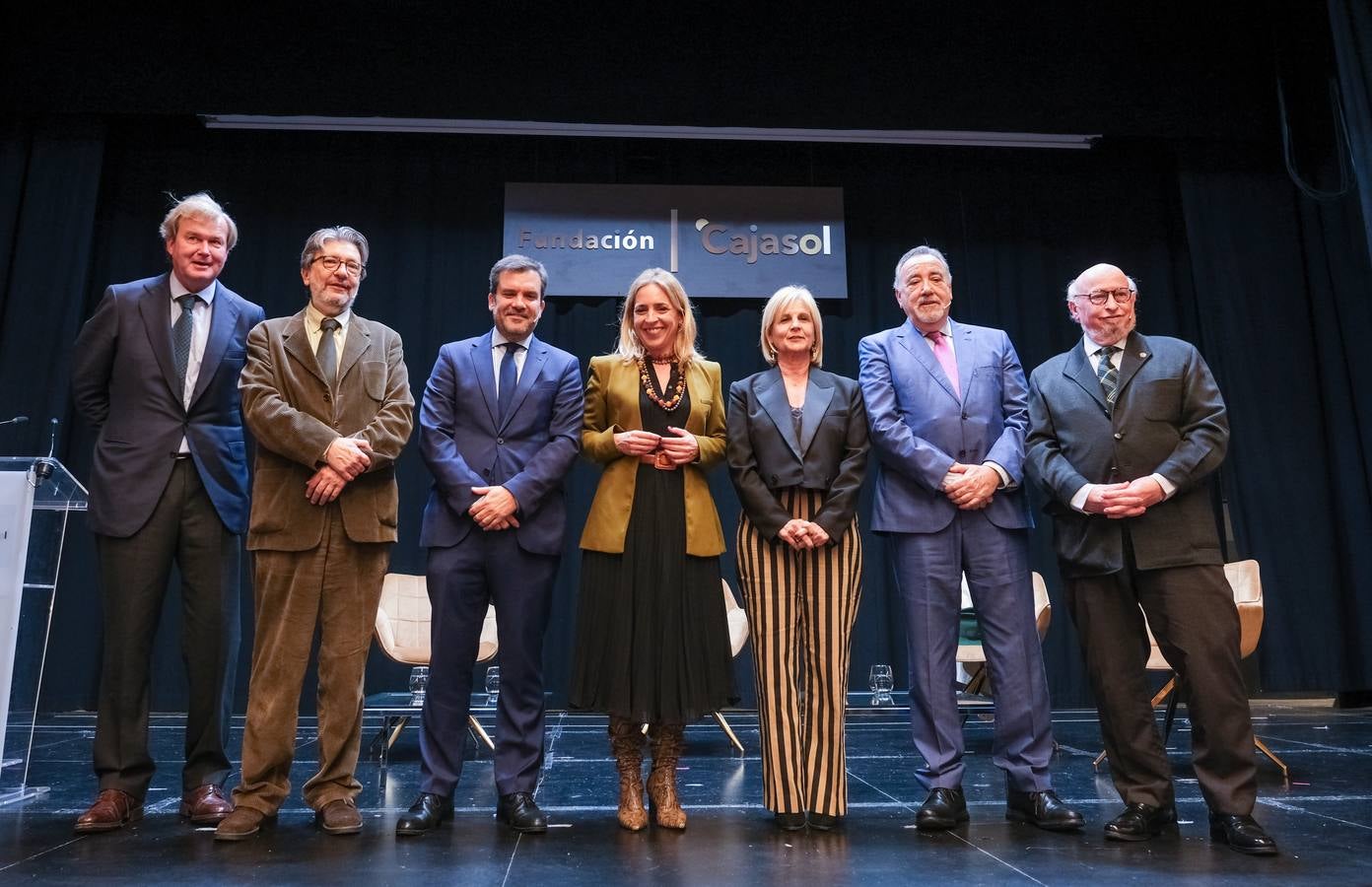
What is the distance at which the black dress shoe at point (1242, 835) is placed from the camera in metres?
2.25

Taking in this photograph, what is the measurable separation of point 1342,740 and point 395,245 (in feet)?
21.2

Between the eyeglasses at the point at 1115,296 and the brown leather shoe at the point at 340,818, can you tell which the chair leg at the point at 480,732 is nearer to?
the brown leather shoe at the point at 340,818

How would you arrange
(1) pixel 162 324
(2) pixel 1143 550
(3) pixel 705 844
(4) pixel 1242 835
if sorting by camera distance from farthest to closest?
(1) pixel 162 324 → (2) pixel 1143 550 → (3) pixel 705 844 → (4) pixel 1242 835

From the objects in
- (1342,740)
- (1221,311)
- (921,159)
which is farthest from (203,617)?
(1221,311)

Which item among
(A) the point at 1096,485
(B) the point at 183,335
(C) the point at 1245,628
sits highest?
(B) the point at 183,335

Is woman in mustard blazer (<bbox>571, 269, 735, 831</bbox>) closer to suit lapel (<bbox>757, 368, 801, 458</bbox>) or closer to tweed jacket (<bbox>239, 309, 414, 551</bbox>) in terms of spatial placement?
suit lapel (<bbox>757, 368, 801, 458</bbox>)

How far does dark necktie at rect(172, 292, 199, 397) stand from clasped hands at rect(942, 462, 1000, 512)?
2254mm

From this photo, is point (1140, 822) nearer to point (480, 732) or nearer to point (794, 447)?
point (794, 447)

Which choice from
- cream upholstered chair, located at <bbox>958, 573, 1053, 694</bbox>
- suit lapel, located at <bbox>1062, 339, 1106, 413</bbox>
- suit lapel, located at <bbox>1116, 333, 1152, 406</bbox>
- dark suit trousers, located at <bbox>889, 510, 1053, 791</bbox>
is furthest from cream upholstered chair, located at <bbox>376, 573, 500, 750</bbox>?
suit lapel, located at <bbox>1116, 333, 1152, 406</bbox>

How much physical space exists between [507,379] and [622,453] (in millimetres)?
422

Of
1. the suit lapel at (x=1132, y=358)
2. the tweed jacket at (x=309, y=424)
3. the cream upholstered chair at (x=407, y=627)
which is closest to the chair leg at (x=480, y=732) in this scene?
the cream upholstered chair at (x=407, y=627)

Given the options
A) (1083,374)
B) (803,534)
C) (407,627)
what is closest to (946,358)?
(1083,374)

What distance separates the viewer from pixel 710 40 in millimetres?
5871

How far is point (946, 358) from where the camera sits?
2928 mm
